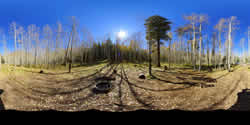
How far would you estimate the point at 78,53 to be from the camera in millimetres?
1862

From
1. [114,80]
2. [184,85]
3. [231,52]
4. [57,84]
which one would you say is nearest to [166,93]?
[184,85]

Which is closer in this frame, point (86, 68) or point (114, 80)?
point (114, 80)

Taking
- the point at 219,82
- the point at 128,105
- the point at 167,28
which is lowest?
the point at 128,105

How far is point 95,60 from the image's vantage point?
80.0 inches

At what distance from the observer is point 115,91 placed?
132 centimetres

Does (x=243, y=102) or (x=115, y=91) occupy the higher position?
(x=115, y=91)

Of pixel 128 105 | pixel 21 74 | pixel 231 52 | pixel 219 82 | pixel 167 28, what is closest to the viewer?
pixel 128 105

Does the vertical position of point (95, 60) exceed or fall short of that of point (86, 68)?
it exceeds it

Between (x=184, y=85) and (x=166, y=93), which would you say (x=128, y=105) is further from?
(x=184, y=85)

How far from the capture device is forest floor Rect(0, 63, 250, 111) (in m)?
1.09

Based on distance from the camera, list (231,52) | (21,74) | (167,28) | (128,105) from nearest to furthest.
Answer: (128,105)
(21,74)
(167,28)
(231,52)

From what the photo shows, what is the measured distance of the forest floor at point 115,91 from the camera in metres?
1.09

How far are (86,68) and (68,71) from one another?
0.98 ft

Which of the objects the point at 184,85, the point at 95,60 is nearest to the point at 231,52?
the point at 184,85
